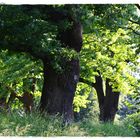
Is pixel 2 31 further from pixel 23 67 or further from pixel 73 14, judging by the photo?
pixel 23 67

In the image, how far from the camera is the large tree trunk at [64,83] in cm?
1048

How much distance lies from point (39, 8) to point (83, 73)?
287 inches

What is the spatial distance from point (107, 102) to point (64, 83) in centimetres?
758

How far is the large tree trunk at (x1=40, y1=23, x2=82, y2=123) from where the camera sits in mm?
10484

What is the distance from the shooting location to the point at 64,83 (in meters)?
10.6

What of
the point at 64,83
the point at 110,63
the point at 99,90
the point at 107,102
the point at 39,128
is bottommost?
the point at 39,128

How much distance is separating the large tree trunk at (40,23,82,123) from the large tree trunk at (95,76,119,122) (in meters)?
6.91

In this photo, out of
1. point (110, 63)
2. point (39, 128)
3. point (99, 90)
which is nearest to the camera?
point (39, 128)

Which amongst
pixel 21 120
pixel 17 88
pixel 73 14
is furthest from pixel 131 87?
pixel 21 120

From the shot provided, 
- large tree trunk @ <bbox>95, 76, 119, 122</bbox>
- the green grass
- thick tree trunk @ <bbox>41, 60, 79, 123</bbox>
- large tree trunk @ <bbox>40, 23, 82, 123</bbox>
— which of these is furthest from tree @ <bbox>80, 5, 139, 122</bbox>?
the green grass

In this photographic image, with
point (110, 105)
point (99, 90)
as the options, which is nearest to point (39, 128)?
point (110, 105)

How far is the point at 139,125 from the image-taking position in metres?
8.91

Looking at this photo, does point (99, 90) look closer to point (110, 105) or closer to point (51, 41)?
point (110, 105)

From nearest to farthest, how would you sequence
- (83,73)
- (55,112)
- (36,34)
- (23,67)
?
(36,34) → (55,112) → (23,67) → (83,73)
